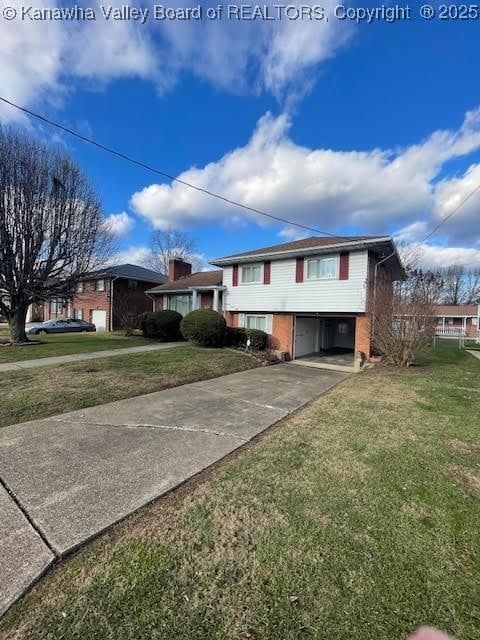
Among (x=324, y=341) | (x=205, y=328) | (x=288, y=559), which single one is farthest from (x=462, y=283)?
(x=288, y=559)

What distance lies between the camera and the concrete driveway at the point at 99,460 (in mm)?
2461

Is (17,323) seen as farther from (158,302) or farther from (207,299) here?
(207,299)

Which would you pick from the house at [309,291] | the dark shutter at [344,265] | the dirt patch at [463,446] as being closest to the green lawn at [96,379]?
the house at [309,291]

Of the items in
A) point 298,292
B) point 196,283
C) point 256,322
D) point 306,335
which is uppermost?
point 196,283

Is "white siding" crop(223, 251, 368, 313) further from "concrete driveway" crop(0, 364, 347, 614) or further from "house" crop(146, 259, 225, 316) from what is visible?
"concrete driveway" crop(0, 364, 347, 614)

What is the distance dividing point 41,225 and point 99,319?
43.9 ft

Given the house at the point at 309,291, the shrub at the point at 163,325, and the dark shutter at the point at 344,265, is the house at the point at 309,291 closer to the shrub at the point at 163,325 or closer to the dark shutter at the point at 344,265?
the dark shutter at the point at 344,265

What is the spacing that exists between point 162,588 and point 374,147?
13.6m

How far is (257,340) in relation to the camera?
1486cm

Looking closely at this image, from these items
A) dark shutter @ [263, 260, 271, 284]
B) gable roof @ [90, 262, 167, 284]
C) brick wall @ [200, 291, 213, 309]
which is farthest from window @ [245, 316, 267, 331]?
gable roof @ [90, 262, 167, 284]

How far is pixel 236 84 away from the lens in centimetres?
956

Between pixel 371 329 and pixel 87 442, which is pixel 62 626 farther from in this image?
pixel 371 329

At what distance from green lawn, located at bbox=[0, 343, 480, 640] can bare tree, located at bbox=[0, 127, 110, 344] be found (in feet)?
49.3

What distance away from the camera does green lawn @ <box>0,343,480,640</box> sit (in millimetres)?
1820
